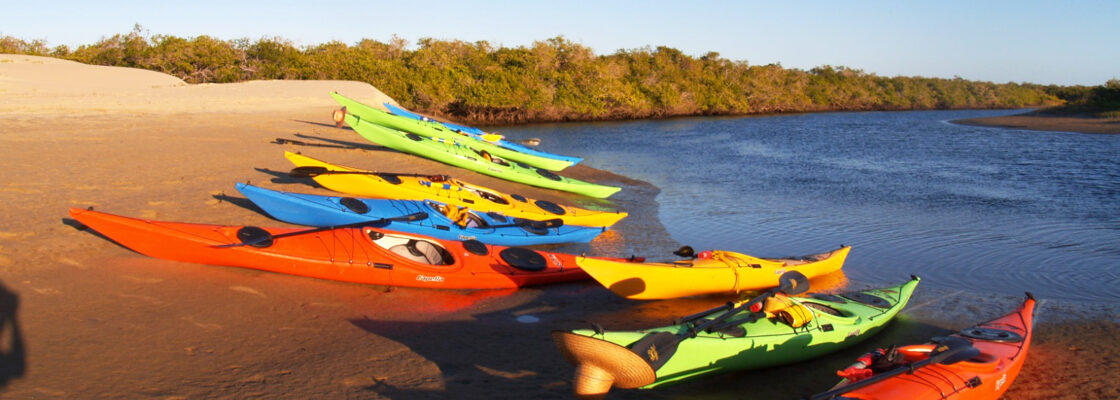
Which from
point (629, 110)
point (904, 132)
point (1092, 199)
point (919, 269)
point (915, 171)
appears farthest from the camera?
point (629, 110)

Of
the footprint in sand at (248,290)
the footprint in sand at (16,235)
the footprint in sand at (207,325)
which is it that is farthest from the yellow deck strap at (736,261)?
the footprint in sand at (16,235)

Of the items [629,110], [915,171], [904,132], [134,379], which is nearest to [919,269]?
[134,379]

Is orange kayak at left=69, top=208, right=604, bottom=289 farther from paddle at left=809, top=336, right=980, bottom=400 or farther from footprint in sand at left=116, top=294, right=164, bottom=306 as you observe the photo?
paddle at left=809, top=336, right=980, bottom=400

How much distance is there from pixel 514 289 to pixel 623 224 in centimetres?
466

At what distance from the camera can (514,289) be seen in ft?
27.8

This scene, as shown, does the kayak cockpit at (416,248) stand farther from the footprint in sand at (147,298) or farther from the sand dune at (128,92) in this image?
the sand dune at (128,92)

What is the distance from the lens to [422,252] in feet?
28.0

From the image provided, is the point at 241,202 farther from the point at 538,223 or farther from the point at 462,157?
the point at 462,157

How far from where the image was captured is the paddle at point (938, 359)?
5.03 meters

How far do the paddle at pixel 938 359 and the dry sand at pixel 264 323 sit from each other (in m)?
0.81

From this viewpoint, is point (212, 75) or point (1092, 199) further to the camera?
point (212, 75)

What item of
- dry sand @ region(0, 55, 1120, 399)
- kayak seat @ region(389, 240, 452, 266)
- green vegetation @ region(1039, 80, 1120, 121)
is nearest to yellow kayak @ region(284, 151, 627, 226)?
dry sand @ region(0, 55, 1120, 399)

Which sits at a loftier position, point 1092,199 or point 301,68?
point 301,68

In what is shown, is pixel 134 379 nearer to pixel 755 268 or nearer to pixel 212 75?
pixel 755 268
